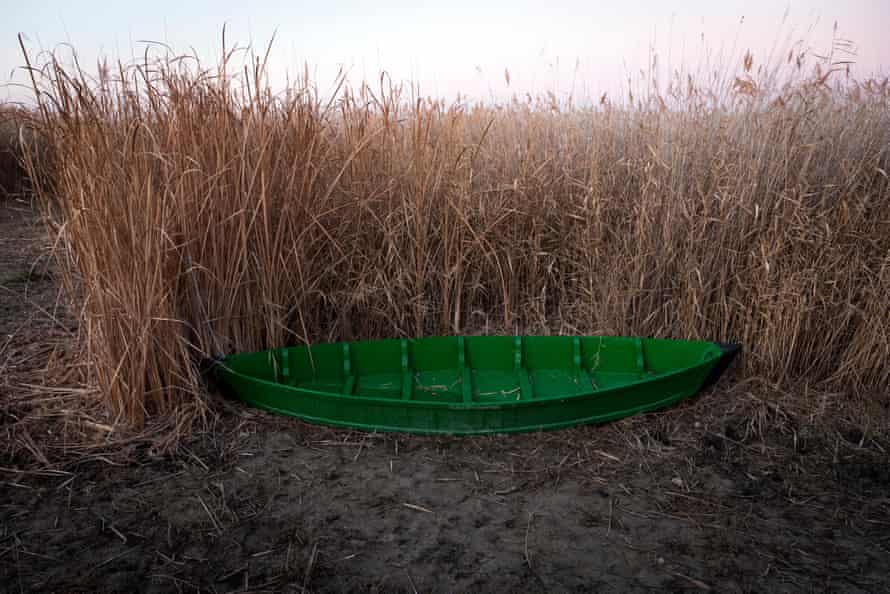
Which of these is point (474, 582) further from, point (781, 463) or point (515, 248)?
point (515, 248)

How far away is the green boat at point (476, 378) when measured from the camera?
118 inches

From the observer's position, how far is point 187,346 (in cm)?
327

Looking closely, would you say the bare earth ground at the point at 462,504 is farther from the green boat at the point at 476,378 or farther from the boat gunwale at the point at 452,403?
the boat gunwale at the point at 452,403

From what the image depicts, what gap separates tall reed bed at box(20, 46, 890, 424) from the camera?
2939 millimetres

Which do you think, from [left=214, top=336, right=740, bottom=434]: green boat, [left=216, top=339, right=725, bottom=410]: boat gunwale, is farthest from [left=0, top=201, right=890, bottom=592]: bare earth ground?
[left=216, top=339, right=725, bottom=410]: boat gunwale

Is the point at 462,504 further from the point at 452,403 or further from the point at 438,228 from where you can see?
the point at 438,228

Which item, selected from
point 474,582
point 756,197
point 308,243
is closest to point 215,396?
point 308,243

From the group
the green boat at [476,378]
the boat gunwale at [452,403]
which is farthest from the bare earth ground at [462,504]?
the boat gunwale at [452,403]

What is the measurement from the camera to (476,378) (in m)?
3.54

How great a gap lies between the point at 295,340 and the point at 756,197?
246cm

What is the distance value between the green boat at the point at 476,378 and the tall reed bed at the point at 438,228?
0.73 ft

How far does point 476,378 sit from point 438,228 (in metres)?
0.88

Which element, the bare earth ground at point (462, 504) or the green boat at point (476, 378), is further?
the green boat at point (476, 378)

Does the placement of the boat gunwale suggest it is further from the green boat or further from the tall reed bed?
the tall reed bed
